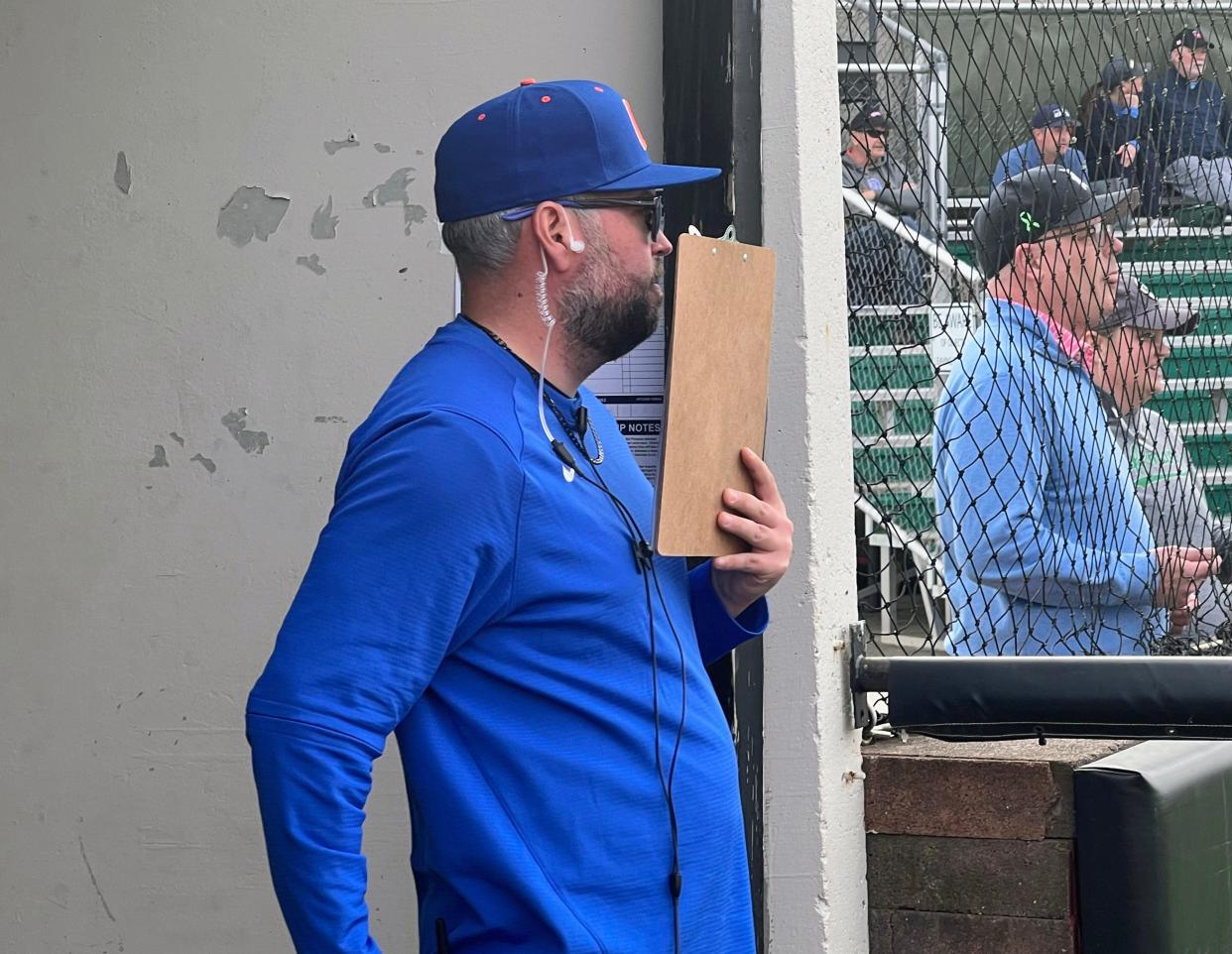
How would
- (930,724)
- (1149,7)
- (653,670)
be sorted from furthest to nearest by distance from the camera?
1. (1149,7)
2. (930,724)
3. (653,670)

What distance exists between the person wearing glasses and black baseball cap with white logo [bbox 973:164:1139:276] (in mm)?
1870

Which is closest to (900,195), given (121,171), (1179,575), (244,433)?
(1179,575)

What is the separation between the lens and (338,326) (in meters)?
3.17

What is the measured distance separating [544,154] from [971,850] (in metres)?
1.90

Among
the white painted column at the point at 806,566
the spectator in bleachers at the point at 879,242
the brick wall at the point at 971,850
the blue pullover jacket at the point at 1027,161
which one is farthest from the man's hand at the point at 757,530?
the blue pullover jacket at the point at 1027,161

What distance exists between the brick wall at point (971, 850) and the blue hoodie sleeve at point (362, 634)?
66.6 inches

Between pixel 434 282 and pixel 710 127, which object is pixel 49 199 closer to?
pixel 434 282

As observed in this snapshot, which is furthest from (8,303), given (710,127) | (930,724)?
(930,724)

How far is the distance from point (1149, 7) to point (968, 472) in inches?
67.7

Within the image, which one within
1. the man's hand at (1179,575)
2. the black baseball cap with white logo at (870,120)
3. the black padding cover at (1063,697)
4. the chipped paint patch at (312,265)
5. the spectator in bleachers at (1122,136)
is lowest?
the black padding cover at (1063,697)

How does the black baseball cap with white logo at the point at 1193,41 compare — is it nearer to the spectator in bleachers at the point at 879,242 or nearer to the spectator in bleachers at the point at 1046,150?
the spectator in bleachers at the point at 1046,150

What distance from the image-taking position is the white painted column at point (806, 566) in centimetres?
309

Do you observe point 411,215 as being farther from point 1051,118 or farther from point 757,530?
point 1051,118

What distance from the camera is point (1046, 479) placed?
342 centimetres
